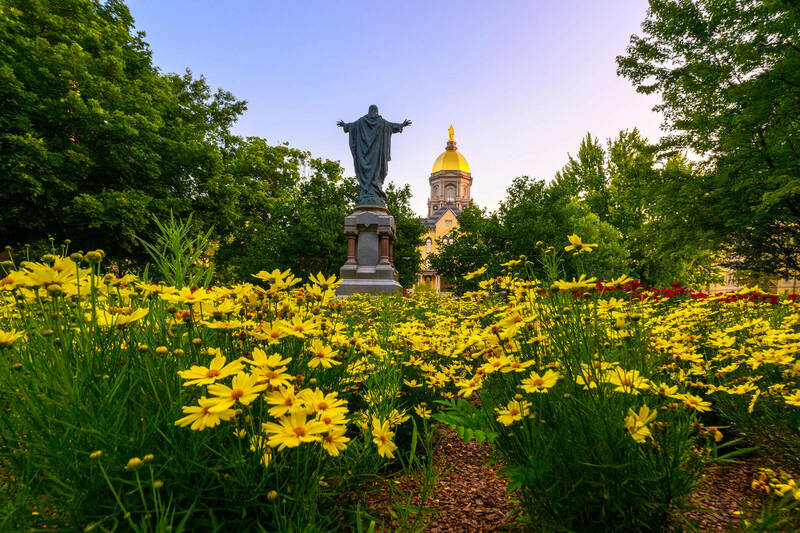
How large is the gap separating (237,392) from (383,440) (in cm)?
73

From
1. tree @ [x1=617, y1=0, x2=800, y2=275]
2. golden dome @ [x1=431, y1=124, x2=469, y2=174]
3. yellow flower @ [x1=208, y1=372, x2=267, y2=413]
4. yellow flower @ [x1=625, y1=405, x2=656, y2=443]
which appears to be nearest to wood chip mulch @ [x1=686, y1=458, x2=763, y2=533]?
yellow flower @ [x1=625, y1=405, x2=656, y2=443]

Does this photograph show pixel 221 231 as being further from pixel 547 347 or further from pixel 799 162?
pixel 799 162

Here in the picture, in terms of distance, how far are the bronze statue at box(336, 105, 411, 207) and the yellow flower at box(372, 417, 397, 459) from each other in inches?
479

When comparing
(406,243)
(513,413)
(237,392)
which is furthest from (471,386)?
(406,243)

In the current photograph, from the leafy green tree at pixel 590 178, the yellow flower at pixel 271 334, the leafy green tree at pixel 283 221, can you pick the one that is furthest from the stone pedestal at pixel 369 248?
the leafy green tree at pixel 590 178

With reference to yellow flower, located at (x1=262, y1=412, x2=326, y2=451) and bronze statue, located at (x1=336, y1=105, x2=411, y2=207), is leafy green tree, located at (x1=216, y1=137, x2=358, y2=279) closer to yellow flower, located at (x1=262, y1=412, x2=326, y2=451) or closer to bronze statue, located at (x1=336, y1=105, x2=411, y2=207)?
bronze statue, located at (x1=336, y1=105, x2=411, y2=207)

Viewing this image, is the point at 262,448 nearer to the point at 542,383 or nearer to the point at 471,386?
the point at 542,383

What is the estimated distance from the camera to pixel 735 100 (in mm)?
8562

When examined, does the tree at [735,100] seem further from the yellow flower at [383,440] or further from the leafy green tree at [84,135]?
the leafy green tree at [84,135]

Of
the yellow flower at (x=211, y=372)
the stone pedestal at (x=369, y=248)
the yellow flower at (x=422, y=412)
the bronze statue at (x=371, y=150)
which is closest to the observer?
the yellow flower at (x=211, y=372)

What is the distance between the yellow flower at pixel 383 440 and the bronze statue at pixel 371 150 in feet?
39.9

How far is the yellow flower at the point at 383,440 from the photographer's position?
4.43 ft

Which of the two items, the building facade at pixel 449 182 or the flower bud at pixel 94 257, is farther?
the building facade at pixel 449 182

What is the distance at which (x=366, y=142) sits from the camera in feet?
45.5
